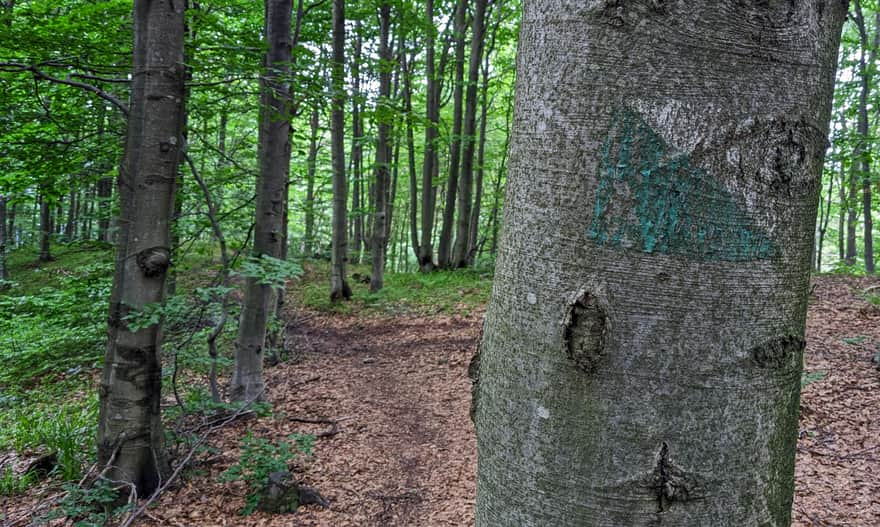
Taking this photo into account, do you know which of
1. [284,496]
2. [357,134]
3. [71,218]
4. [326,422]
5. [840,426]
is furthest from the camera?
[71,218]

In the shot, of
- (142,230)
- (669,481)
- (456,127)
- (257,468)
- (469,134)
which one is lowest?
(257,468)

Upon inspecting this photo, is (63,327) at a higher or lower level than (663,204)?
lower

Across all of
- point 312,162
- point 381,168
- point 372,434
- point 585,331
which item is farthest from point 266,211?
point 381,168

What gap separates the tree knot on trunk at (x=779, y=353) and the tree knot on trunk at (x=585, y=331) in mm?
248

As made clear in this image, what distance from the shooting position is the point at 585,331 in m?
0.83

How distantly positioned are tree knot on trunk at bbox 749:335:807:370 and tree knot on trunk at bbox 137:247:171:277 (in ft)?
12.0

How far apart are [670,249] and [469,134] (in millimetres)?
13449

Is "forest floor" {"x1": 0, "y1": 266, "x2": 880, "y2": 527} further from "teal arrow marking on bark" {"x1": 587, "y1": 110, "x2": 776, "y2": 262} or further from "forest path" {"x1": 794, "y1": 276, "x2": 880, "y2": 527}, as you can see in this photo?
"teal arrow marking on bark" {"x1": 587, "y1": 110, "x2": 776, "y2": 262}

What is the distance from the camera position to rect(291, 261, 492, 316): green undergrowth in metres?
11.1

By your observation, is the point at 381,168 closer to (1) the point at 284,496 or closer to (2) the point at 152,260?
(2) the point at 152,260

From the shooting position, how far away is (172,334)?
476 centimetres

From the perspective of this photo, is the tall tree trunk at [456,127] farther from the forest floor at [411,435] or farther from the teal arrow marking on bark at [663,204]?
the teal arrow marking on bark at [663,204]

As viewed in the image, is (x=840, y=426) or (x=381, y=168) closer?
(x=840, y=426)

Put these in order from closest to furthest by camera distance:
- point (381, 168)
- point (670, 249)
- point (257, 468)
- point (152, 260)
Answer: point (670, 249) < point (152, 260) < point (257, 468) < point (381, 168)
